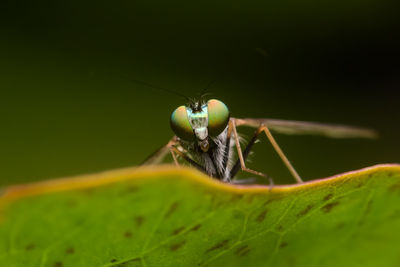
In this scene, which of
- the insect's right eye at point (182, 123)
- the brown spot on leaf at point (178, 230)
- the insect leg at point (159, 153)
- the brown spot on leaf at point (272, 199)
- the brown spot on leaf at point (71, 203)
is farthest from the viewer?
the insect leg at point (159, 153)

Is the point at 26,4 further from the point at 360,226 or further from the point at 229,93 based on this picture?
the point at 360,226

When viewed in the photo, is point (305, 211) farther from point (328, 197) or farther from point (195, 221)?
point (195, 221)

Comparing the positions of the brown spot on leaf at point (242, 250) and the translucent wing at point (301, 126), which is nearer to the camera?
the brown spot on leaf at point (242, 250)

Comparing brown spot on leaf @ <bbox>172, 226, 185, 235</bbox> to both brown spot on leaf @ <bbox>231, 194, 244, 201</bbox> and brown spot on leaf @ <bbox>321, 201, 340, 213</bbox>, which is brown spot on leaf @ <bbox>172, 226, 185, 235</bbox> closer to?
brown spot on leaf @ <bbox>231, 194, 244, 201</bbox>

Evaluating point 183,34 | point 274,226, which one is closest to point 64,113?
point 183,34

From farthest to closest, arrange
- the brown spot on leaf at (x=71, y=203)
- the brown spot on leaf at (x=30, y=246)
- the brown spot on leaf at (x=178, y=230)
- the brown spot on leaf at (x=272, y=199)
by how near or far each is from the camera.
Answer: the brown spot on leaf at (x=272, y=199), the brown spot on leaf at (x=178, y=230), the brown spot on leaf at (x=30, y=246), the brown spot on leaf at (x=71, y=203)

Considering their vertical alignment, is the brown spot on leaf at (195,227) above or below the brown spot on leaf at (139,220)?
below

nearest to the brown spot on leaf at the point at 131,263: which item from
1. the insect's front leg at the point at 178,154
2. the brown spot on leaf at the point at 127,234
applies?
the brown spot on leaf at the point at 127,234

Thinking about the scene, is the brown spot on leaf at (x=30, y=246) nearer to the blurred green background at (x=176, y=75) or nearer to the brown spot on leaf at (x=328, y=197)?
the brown spot on leaf at (x=328, y=197)

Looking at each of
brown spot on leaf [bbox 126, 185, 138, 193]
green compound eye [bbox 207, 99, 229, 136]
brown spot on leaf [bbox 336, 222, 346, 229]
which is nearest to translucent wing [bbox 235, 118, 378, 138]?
green compound eye [bbox 207, 99, 229, 136]
